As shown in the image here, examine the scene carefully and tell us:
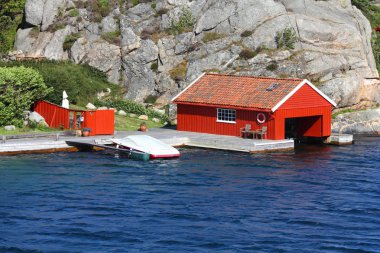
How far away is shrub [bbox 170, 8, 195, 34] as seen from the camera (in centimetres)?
7694

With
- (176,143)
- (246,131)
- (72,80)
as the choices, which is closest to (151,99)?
(72,80)

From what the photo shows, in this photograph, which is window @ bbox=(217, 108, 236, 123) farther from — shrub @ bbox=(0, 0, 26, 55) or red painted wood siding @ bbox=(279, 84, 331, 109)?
shrub @ bbox=(0, 0, 26, 55)

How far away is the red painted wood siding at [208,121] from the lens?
6181cm

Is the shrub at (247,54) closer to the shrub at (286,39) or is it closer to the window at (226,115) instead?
the shrub at (286,39)

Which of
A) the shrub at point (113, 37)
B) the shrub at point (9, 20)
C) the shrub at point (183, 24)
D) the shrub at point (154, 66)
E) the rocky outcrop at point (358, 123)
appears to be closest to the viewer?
the rocky outcrop at point (358, 123)

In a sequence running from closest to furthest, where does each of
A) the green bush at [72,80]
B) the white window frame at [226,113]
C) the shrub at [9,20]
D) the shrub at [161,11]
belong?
the white window frame at [226,113] → the green bush at [72,80] → the shrub at [161,11] → the shrub at [9,20]

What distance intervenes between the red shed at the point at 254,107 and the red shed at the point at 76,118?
5.61 m

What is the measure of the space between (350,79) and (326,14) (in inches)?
300

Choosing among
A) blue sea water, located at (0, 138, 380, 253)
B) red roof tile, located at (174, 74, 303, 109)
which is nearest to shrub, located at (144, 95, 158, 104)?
red roof tile, located at (174, 74, 303, 109)

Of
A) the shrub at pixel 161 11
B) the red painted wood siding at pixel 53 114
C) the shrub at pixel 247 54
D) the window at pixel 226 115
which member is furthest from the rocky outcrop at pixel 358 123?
the red painted wood siding at pixel 53 114

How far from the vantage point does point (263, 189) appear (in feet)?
157

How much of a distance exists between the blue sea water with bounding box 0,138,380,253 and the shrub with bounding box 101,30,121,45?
810 inches

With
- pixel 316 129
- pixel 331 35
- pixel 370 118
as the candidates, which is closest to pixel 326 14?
pixel 331 35

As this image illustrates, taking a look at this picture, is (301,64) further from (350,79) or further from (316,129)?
(316,129)
